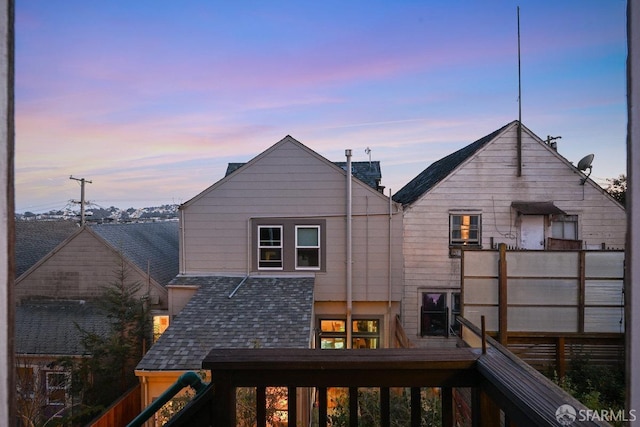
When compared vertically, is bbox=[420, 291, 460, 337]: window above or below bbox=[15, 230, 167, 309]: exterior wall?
below

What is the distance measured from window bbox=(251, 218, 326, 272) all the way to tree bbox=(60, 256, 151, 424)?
225 centimetres

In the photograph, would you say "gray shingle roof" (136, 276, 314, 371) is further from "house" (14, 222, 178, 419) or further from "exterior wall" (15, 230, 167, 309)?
"exterior wall" (15, 230, 167, 309)

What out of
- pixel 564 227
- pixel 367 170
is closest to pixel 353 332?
pixel 367 170

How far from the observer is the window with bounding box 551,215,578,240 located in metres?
7.31

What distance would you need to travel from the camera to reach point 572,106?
2.70 metres

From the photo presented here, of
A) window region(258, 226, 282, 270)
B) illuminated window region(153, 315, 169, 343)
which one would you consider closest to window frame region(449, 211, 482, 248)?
window region(258, 226, 282, 270)

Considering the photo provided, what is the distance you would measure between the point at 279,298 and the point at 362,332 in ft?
6.85

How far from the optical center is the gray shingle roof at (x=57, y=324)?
20.6ft

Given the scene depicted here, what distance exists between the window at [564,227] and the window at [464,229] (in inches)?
59.7

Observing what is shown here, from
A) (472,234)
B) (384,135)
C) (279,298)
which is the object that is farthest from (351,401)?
(472,234)

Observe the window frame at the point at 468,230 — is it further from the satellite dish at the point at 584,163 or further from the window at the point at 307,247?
the window at the point at 307,247

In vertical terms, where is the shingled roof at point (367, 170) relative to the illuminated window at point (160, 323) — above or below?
above
